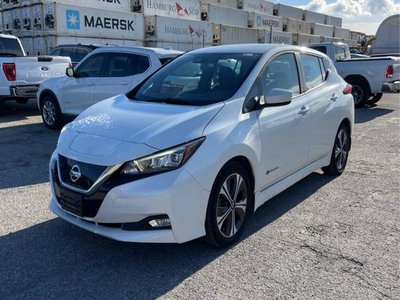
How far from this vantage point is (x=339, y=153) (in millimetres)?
5812

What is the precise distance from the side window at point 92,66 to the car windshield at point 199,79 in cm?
387

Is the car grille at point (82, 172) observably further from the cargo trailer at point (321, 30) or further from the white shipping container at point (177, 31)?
the cargo trailer at point (321, 30)

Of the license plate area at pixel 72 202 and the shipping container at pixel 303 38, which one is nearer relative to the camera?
the license plate area at pixel 72 202

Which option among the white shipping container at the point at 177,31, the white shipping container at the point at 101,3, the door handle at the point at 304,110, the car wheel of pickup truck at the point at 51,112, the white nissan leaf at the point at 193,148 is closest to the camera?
the white nissan leaf at the point at 193,148

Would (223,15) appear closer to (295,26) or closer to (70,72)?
(295,26)

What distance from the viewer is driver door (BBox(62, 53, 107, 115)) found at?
27.5 ft

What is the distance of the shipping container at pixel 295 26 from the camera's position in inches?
1790

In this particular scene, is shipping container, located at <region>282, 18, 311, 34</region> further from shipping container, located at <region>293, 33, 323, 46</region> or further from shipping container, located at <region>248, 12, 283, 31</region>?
shipping container, located at <region>248, 12, 283, 31</region>

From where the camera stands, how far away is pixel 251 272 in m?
3.30

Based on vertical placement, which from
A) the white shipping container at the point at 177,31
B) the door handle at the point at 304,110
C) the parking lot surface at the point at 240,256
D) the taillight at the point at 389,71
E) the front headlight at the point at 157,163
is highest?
the white shipping container at the point at 177,31

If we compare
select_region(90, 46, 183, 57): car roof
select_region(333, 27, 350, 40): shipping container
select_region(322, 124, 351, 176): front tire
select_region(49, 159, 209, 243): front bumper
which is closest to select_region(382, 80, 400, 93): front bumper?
select_region(90, 46, 183, 57): car roof

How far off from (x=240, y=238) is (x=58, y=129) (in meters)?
6.28

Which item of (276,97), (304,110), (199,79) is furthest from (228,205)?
(304,110)

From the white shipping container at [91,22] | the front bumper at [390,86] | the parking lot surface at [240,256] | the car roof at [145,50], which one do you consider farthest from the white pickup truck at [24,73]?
the white shipping container at [91,22]
